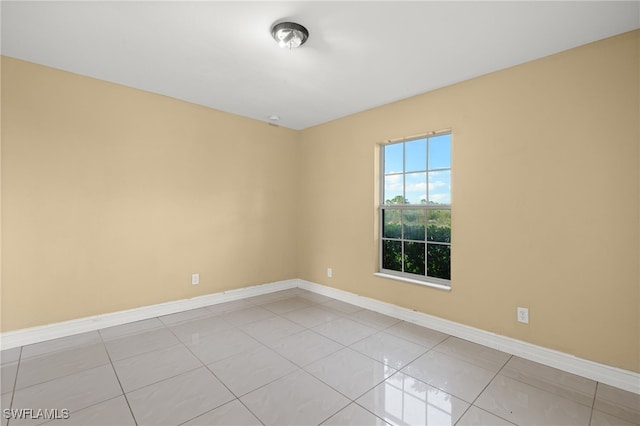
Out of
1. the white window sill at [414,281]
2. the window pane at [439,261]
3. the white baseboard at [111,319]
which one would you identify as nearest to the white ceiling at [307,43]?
the window pane at [439,261]

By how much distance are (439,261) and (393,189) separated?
1027 millimetres

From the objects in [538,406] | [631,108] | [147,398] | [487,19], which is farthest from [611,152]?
[147,398]

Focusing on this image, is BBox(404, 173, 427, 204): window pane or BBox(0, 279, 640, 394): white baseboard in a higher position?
BBox(404, 173, 427, 204): window pane

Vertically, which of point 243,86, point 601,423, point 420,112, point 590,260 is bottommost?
point 601,423

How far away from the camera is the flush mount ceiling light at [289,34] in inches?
81.0

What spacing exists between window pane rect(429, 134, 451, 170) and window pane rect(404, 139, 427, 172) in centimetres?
8

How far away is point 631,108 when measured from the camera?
2074 mm

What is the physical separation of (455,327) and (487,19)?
265 centimetres

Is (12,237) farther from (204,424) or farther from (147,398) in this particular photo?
(204,424)

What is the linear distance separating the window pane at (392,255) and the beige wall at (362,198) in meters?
0.16

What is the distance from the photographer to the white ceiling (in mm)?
1919

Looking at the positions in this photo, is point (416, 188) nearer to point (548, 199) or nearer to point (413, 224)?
point (413, 224)

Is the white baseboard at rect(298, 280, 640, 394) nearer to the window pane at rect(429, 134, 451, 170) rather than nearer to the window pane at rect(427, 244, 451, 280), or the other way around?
the window pane at rect(427, 244, 451, 280)

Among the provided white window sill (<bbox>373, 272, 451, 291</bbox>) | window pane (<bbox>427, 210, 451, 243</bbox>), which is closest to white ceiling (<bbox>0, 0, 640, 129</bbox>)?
window pane (<bbox>427, 210, 451, 243</bbox>)
